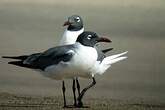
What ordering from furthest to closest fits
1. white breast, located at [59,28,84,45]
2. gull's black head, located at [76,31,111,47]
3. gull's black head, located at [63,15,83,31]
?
gull's black head, located at [63,15,83,31] < white breast, located at [59,28,84,45] < gull's black head, located at [76,31,111,47]

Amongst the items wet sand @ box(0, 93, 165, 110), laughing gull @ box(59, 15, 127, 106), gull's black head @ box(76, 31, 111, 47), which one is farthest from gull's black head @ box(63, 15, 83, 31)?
wet sand @ box(0, 93, 165, 110)

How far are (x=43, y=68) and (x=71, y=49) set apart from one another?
1.48 ft

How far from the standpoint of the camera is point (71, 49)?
771 centimetres

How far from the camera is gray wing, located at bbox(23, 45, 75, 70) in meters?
7.67

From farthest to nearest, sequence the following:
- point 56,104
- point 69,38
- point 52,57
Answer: point 69,38, point 56,104, point 52,57

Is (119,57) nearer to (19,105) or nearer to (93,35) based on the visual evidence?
(93,35)

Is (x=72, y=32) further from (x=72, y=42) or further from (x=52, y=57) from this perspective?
(x=52, y=57)

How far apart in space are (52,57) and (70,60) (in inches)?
11.6

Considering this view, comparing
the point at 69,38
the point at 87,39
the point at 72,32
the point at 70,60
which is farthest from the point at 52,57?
the point at 72,32

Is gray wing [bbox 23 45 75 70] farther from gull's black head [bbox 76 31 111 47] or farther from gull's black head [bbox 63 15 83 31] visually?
gull's black head [bbox 63 15 83 31]

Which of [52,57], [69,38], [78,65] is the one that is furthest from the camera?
[69,38]

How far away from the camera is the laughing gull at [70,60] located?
7629 millimetres

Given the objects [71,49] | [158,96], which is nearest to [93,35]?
[71,49]

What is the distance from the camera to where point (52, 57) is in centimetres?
782
